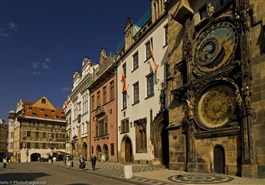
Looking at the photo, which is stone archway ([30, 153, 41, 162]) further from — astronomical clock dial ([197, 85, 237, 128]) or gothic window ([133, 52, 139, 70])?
astronomical clock dial ([197, 85, 237, 128])

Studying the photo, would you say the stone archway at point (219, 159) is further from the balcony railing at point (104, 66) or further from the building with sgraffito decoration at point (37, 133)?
the building with sgraffito decoration at point (37, 133)

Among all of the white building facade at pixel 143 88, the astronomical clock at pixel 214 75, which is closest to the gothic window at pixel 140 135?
the white building facade at pixel 143 88

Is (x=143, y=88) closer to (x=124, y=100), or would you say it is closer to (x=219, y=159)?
(x=124, y=100)

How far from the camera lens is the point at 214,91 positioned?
16531mm

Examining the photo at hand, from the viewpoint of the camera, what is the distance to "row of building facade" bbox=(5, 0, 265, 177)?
47.1ft

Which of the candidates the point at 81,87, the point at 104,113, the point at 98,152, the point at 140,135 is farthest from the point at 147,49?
the point at 81,87

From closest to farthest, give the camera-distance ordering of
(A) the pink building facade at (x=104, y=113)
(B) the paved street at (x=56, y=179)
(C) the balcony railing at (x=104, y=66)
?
(B) the paved street at (x=56, y=179) → (A) the pink building facade at (x=104, y=113) → (C) the balcony railing at (x=104, y=66)

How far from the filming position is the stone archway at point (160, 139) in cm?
2327

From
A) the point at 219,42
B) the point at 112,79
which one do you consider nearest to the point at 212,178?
the point at 219,42

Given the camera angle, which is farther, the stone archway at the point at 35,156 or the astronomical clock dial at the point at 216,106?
the stone archway at the point at 35,156

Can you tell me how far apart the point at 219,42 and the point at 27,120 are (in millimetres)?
65043

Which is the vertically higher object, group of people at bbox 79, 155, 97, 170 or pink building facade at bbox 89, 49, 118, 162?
pink building facade at bbox 89, 49, 118, 162

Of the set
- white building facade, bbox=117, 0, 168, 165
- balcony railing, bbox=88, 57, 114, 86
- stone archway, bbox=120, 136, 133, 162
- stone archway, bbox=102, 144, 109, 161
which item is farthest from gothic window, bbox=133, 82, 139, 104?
stone archway, bbox=102, 144, 109, 161

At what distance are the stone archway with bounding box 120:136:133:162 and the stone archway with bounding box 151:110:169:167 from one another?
22.1ft
